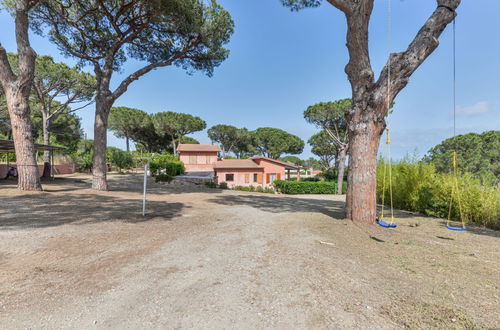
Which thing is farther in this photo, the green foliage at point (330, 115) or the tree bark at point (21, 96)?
the green foliage at point (330, 115)

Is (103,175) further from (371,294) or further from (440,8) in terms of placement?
(440,8)

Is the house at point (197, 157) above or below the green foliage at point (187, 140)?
below

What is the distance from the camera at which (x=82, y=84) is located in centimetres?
1858

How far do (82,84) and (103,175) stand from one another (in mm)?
14187

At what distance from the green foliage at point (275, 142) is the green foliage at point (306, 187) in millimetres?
19531

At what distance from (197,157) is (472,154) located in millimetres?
28866

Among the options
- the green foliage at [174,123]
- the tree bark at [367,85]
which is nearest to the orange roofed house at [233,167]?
the green foliage at [174,123]

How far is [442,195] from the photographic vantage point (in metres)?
6.31

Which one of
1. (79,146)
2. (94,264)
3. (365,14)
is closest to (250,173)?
(365,14)

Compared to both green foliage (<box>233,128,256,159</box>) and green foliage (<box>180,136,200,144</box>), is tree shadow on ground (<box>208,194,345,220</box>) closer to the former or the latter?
green foliage (<box>180,136,200,144</box>)

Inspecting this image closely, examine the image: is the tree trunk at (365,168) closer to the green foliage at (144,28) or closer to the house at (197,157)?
the green foliage at (144,28)

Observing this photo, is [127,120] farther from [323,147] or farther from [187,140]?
[323,147]

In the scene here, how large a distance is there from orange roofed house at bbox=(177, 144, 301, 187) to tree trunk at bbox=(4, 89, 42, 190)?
16444 millimetres

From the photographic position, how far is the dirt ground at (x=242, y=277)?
1.76 m
